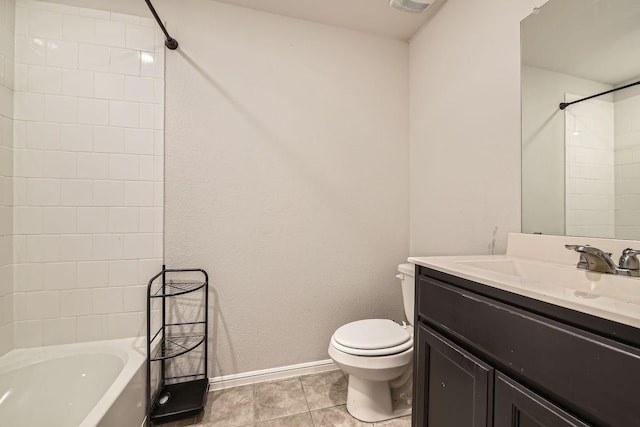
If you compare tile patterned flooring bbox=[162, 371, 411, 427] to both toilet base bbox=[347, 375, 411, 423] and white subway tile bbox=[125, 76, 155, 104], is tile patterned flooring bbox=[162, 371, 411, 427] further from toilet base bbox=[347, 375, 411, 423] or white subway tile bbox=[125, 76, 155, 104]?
white subway tile bbox=[125, 76, 155, 104]

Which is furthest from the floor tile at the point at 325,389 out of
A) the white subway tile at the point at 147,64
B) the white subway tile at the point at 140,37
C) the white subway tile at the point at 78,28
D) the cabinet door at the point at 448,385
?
the white subway tile at the point at 78,28

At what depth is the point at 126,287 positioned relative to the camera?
4.76 ft

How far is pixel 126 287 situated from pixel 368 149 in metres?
1.75

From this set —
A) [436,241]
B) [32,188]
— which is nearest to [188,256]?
[32,188]

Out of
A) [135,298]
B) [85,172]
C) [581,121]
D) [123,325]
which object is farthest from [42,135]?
[581,121]

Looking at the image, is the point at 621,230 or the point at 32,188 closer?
the point at 621,230

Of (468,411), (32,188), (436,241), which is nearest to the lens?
(468,411)

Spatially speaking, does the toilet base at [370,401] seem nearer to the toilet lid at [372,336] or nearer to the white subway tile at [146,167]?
the toilet lid at [372,336]

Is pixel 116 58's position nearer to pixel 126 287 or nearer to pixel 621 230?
pixel 126 287

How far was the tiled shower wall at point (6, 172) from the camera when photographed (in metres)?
1.25

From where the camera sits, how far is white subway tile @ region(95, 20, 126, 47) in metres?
1.40

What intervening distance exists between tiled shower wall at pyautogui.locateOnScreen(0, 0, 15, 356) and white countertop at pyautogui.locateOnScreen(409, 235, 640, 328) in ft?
6.48

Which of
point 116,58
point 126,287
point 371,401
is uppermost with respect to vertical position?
point 116,58

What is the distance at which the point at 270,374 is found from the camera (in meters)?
1.65
